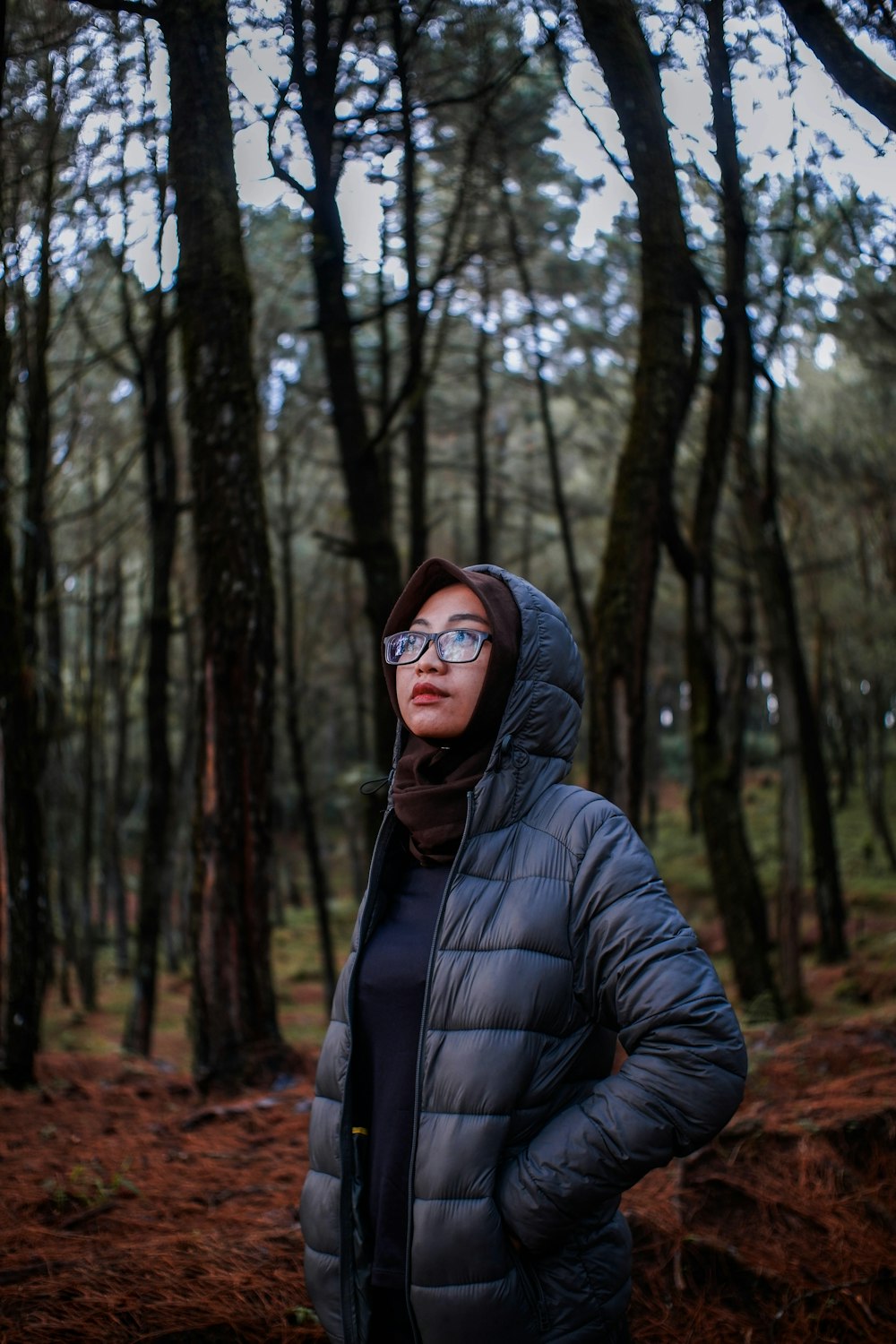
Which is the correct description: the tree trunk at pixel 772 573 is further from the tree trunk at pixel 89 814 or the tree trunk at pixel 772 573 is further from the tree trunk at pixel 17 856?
the tree trunk at pixel 89 814

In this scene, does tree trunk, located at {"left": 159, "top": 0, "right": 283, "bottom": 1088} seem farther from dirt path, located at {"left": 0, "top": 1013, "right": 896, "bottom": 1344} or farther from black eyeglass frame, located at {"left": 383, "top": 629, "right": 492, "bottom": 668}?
black eyeglass frame, located at {"left": 383, "top": 629, "right": 492, "bottom": 668}

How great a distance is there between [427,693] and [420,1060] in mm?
793

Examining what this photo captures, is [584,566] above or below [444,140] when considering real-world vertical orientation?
below

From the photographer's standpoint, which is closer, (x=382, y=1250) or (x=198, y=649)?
(x=382, y=1250)

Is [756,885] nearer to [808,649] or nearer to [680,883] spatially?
[680,883]

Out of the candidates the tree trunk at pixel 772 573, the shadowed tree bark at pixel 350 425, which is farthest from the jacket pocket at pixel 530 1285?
the tree trunk at pixel 772 573

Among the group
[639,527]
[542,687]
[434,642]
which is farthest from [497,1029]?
[639,527]

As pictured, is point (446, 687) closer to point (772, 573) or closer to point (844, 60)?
point (844, 60)

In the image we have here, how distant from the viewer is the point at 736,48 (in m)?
4.09

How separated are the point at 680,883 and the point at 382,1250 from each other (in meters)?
18.9

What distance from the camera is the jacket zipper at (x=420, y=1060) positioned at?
1.95 metres

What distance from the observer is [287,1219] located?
132 inches

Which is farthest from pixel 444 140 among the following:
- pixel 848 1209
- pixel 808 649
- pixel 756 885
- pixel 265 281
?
pixel 808 649

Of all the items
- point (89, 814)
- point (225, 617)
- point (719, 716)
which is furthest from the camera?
point (89, 814)
